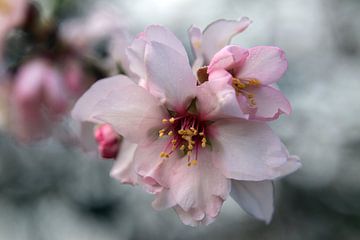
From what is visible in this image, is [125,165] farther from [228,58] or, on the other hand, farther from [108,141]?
[228,58]

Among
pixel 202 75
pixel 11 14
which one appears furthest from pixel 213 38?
pixel 11 14

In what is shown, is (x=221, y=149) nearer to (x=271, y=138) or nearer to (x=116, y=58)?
(x=271, y=138)

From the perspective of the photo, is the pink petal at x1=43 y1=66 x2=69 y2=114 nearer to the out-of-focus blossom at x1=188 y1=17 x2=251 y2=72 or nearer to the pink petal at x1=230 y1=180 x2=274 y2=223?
the out-of-focus blossom at x1=188 y1=17 x2=251 y2=72

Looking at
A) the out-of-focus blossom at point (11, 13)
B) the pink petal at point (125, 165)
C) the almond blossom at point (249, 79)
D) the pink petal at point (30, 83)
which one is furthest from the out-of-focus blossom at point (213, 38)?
the out-of-focus blossom at point (11, 13)

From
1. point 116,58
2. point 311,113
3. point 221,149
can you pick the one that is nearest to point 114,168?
point 221,149

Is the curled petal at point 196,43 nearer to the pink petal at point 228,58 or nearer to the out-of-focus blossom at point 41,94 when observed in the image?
the pink petal at point 228,58

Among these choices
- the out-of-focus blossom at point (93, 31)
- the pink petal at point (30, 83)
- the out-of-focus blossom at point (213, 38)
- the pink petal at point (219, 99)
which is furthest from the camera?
the out-of-focus blossom at point (93, 31)
